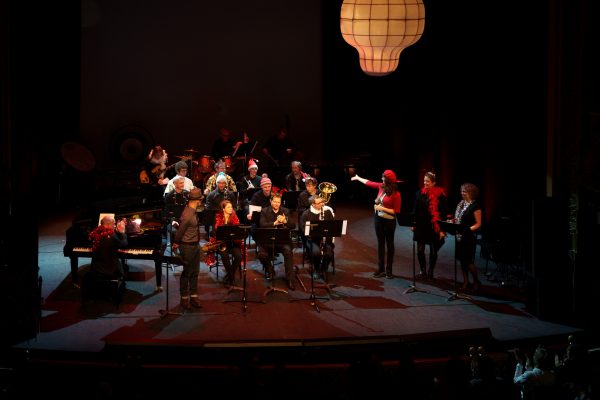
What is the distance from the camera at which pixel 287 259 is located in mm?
11562

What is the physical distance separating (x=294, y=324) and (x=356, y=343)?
109cm

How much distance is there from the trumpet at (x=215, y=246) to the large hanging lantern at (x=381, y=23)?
3753 millimetres

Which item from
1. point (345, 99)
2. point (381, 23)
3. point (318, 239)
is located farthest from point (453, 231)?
point (345, 99)

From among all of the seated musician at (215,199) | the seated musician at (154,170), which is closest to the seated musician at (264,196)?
the seated musician at (215,199)

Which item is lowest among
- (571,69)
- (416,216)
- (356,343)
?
(356,343)

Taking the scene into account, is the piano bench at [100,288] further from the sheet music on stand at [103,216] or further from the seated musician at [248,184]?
the seated musician at [248,184]

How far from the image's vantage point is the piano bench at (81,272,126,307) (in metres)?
10.6

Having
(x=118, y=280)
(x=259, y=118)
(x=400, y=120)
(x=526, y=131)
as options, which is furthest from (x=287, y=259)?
(x=259, y=118)

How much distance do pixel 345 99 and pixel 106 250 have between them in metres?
9.53

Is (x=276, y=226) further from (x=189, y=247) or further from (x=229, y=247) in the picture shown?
(x=189, y=247)

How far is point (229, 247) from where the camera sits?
1179cm

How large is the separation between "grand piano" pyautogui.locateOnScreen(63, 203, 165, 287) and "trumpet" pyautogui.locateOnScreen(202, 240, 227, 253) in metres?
0.60

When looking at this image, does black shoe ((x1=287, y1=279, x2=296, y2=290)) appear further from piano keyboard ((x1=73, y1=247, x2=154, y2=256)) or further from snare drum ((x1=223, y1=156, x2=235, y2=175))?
snare drum ((x1=223, y1=156, x2=235, y2=175))

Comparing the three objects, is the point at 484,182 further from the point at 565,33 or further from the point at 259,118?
the point at 259,118
